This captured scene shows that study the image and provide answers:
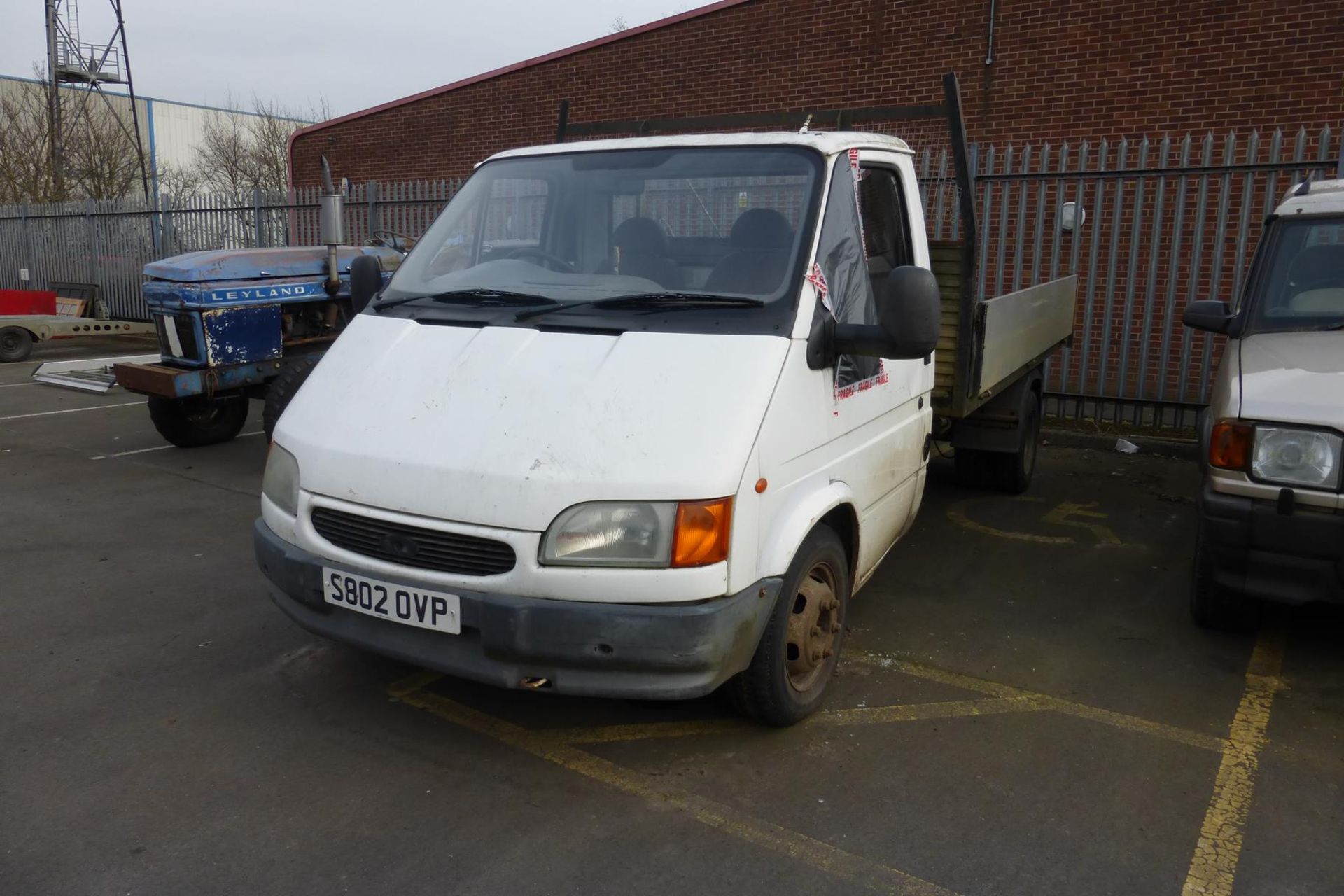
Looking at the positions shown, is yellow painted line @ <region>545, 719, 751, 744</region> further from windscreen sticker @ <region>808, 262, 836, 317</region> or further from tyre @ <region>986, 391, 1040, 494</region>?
tyre @ <region>986, 391, 1040, 494</region>

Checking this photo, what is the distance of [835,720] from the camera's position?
12.4 ft

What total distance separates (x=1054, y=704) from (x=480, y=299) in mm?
2756

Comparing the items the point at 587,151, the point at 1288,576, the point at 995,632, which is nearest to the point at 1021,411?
the point at 995,632

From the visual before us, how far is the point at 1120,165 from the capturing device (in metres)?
9.38

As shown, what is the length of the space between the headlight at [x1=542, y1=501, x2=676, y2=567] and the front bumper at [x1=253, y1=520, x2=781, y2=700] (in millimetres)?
139

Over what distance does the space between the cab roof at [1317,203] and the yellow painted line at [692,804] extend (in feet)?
13.3

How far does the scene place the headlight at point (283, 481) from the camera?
350cm

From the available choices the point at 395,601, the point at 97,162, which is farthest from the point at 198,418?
the point at 97,162

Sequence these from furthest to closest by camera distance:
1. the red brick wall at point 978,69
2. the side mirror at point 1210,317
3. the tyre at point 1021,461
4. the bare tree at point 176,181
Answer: the bare tree at point 176,181, the red brick wall at point 978,69, the tyre at point 1021,461, the side mirror at point 1210,317

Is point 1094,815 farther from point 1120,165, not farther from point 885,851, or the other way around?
point 1120,165

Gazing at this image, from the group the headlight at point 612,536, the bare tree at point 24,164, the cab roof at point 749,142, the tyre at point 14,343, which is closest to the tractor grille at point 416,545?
the headlight at point 612,536

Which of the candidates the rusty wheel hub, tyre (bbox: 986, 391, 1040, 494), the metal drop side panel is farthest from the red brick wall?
the rusty wheel hub

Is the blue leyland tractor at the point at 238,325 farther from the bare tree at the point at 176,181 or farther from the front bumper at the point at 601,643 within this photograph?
the bare tree at the point at 176,181

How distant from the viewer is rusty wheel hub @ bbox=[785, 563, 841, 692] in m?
3.58
